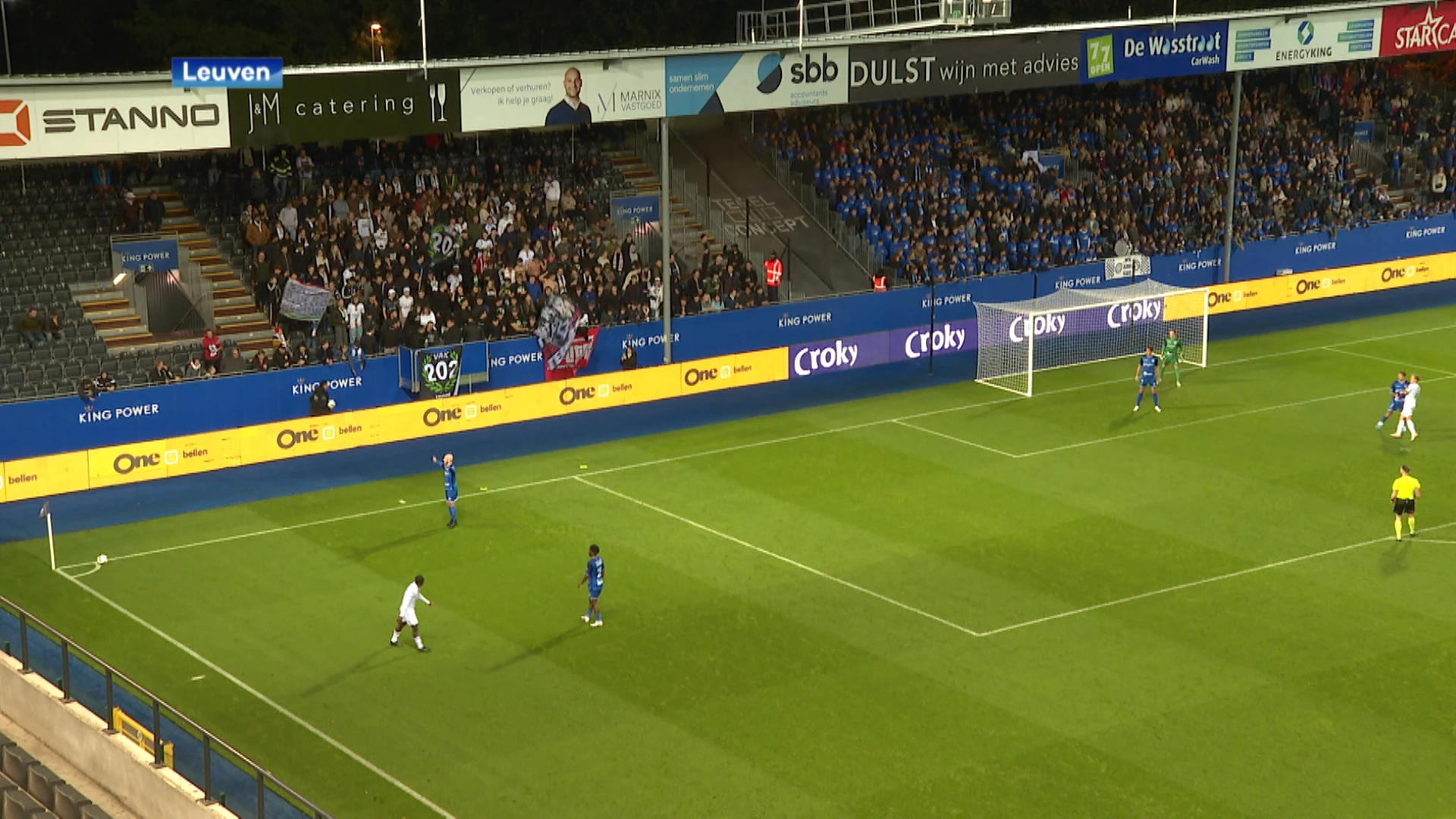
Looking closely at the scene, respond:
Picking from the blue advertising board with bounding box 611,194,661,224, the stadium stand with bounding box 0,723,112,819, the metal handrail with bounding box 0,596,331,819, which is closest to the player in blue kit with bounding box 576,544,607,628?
the metal handrail with bounding box 0,596,331,819

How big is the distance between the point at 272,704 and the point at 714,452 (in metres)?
13.6

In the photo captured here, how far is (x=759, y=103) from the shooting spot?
39.1 m

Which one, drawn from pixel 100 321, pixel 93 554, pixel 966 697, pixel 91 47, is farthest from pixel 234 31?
pixel 966 697

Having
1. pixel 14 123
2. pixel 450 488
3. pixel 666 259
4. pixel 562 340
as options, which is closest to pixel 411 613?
pixel 450 488

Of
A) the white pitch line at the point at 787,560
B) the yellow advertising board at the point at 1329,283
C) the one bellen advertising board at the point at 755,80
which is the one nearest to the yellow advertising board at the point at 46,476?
the white pitch line at the point at 787,560

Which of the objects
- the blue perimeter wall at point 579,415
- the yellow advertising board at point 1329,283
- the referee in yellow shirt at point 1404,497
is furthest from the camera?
the yellow advertising board at point 1329,283

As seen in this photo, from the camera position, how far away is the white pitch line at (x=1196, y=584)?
25.9 metres

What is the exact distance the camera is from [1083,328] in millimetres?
44219

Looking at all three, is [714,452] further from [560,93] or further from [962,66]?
[962,66]

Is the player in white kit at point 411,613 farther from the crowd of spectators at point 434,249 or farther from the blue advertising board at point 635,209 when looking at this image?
the blue advertising board at point 635,209

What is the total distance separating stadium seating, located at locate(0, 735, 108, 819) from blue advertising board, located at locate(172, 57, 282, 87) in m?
15.4

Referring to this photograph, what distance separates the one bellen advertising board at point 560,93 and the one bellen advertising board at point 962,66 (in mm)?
5212

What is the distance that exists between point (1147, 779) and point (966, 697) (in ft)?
10.2

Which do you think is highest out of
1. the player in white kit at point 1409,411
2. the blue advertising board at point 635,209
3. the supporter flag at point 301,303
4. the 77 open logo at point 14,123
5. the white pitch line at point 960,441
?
the 77 open logo at point 14,123
